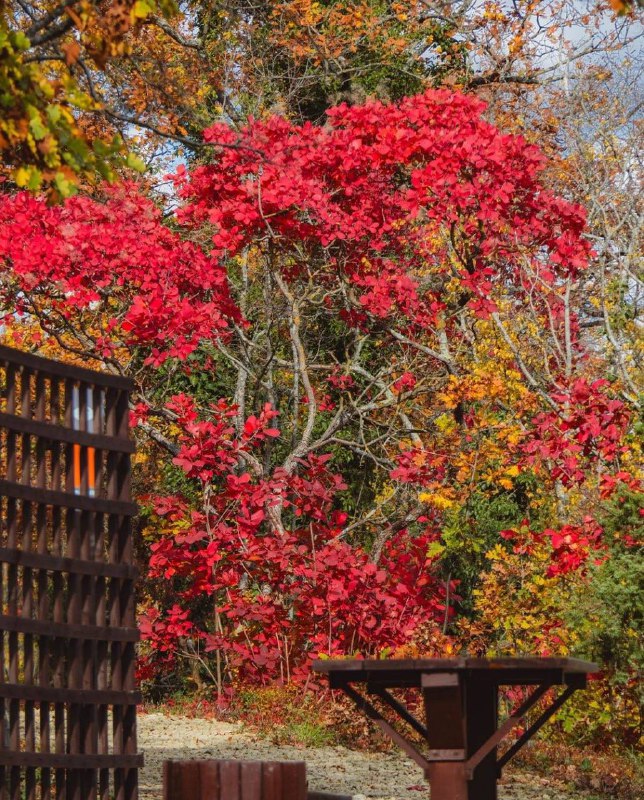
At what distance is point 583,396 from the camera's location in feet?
30.4

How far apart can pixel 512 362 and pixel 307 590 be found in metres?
3.73

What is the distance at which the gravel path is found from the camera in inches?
323

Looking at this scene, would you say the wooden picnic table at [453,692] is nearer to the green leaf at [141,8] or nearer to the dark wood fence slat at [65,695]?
the dark wood fence slat at [65,695]

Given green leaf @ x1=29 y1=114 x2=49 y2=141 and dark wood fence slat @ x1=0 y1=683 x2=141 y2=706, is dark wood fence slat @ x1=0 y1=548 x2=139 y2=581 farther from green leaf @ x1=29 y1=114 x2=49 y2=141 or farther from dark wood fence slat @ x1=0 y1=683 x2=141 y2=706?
green leaf @ x1=29 y1=114 x2=49 y2=141

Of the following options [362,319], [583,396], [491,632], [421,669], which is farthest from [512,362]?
[421,669]

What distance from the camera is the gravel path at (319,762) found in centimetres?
820

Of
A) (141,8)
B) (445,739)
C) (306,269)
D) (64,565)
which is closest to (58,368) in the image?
(64,565)

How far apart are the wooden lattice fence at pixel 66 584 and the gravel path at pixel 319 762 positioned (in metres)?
2.08

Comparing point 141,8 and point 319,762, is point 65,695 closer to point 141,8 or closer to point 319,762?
point 141,8

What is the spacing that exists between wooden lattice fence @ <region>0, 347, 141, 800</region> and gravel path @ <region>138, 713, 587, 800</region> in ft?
6.83

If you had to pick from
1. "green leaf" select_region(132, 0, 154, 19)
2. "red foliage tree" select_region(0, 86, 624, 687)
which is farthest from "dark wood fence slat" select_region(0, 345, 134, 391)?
"red foliage tree" select_region(0, 86, 624, 687)

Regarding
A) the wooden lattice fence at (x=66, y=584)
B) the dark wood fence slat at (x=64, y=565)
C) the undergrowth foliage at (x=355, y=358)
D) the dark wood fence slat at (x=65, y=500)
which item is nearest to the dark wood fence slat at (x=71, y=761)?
the wooden lattice fence at (x=66, y=584)

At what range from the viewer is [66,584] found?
5.59 meters

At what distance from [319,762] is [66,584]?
4179 millimetres
